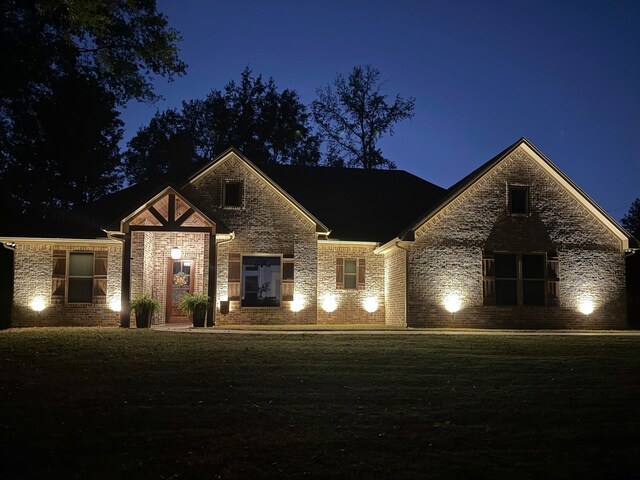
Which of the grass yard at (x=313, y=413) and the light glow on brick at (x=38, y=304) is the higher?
the light glow on brick at (x=38, y=304)

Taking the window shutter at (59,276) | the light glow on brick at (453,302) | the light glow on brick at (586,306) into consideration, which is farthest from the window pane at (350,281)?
the window shutter at (59,276)

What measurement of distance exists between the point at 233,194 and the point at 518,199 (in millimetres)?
9093

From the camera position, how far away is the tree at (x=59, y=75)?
65.3 ft

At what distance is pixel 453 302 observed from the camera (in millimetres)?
20219

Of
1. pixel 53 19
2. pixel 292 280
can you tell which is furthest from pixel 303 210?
pixel 53 19

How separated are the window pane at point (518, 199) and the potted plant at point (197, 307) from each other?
9972mm

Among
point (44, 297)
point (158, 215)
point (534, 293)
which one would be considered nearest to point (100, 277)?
point (44, 297)

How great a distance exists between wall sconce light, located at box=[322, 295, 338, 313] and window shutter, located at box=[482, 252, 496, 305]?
486 centimetres

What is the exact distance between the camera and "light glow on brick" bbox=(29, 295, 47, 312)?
67.9 feet

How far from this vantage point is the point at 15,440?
7023 millimetres

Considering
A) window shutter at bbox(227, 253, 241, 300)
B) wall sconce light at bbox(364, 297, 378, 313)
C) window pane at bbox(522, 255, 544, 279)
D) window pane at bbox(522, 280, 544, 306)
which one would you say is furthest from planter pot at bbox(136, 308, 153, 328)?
window pane at bbox(522, 280, 544, 306)

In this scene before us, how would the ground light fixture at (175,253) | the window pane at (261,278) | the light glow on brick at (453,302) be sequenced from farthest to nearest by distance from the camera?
the window pane at (261,278) → the ground light fixture at (175,253) → the light glow on brick at (453,302)

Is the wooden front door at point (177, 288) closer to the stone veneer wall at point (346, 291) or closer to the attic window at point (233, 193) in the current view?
the attic window at point (233, 193)

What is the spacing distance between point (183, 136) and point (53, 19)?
2274 cm
